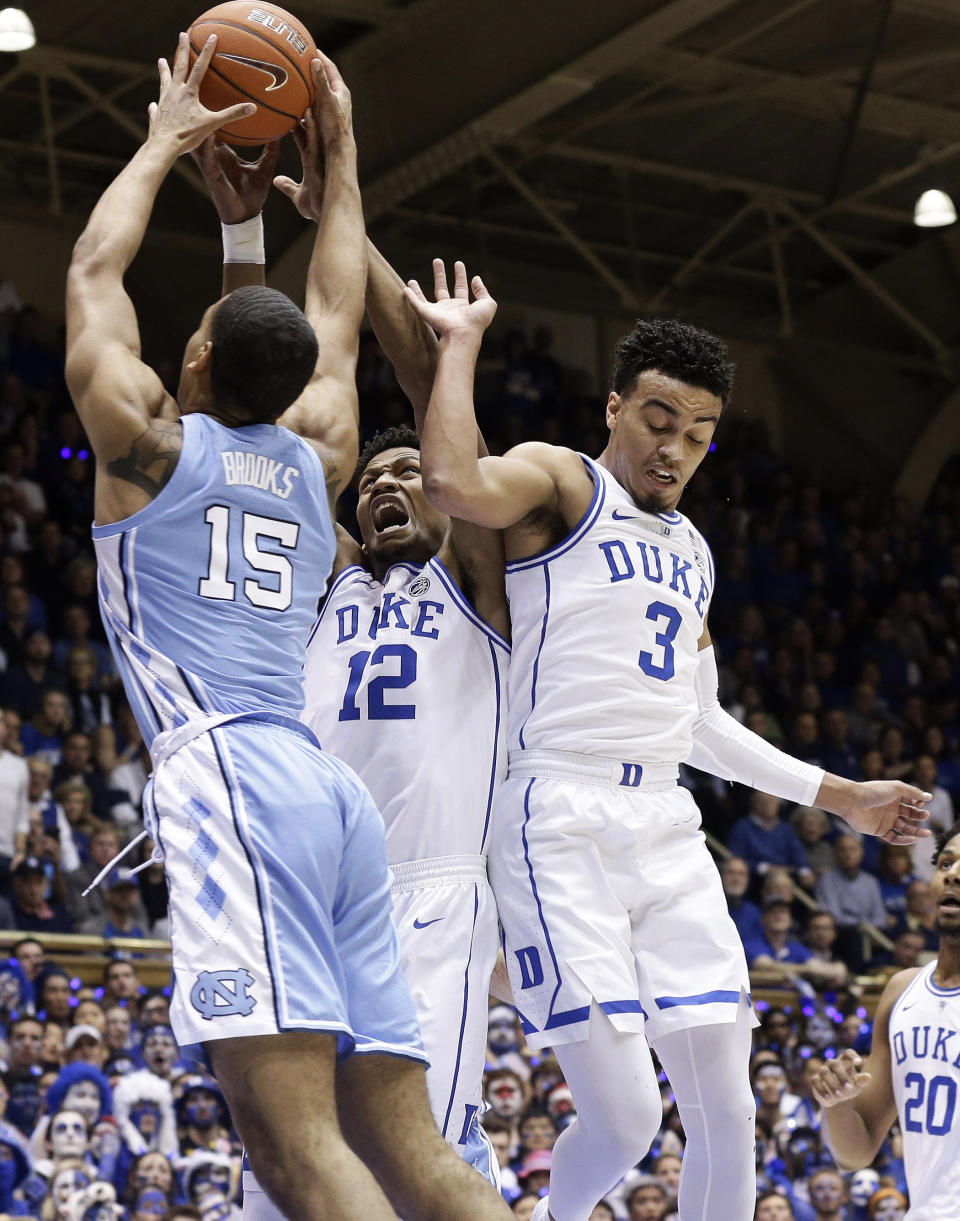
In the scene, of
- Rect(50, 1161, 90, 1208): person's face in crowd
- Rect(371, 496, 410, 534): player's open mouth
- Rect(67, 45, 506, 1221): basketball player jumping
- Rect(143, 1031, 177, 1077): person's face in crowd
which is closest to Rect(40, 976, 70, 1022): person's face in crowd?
Rect(143, 1031, 177, 1077): person's face in crowd

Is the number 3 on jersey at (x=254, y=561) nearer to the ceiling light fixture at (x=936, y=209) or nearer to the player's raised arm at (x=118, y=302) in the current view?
the player's raised arm at (x=118, y=302)

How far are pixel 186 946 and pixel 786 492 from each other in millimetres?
16266

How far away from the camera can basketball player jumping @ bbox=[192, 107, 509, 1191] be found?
185 inches

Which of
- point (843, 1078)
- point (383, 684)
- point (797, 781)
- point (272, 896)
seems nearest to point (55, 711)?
point (843, 1078)

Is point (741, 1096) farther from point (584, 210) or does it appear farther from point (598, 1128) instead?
point (584, 210)

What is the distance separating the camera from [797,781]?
5293 mm

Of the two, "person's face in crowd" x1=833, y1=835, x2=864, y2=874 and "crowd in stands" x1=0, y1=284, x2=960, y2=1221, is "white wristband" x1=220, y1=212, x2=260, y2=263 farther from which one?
"person's face in crowd" x1=833, y1=835, x2=864, y2=874

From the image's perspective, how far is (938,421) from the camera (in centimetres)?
2136

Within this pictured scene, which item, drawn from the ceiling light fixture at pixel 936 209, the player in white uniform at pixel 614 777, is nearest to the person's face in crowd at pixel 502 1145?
the player in white uniform at pixel 614 777

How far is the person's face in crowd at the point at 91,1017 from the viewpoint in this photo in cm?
923

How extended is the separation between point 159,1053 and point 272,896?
6155 mm

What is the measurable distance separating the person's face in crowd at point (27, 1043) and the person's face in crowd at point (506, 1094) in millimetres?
2437

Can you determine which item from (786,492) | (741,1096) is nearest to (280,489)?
(741,1096)

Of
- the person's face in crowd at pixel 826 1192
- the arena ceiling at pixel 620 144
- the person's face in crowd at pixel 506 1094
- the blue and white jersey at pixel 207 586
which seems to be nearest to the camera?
the blue and white jersey at pixel 207 586
